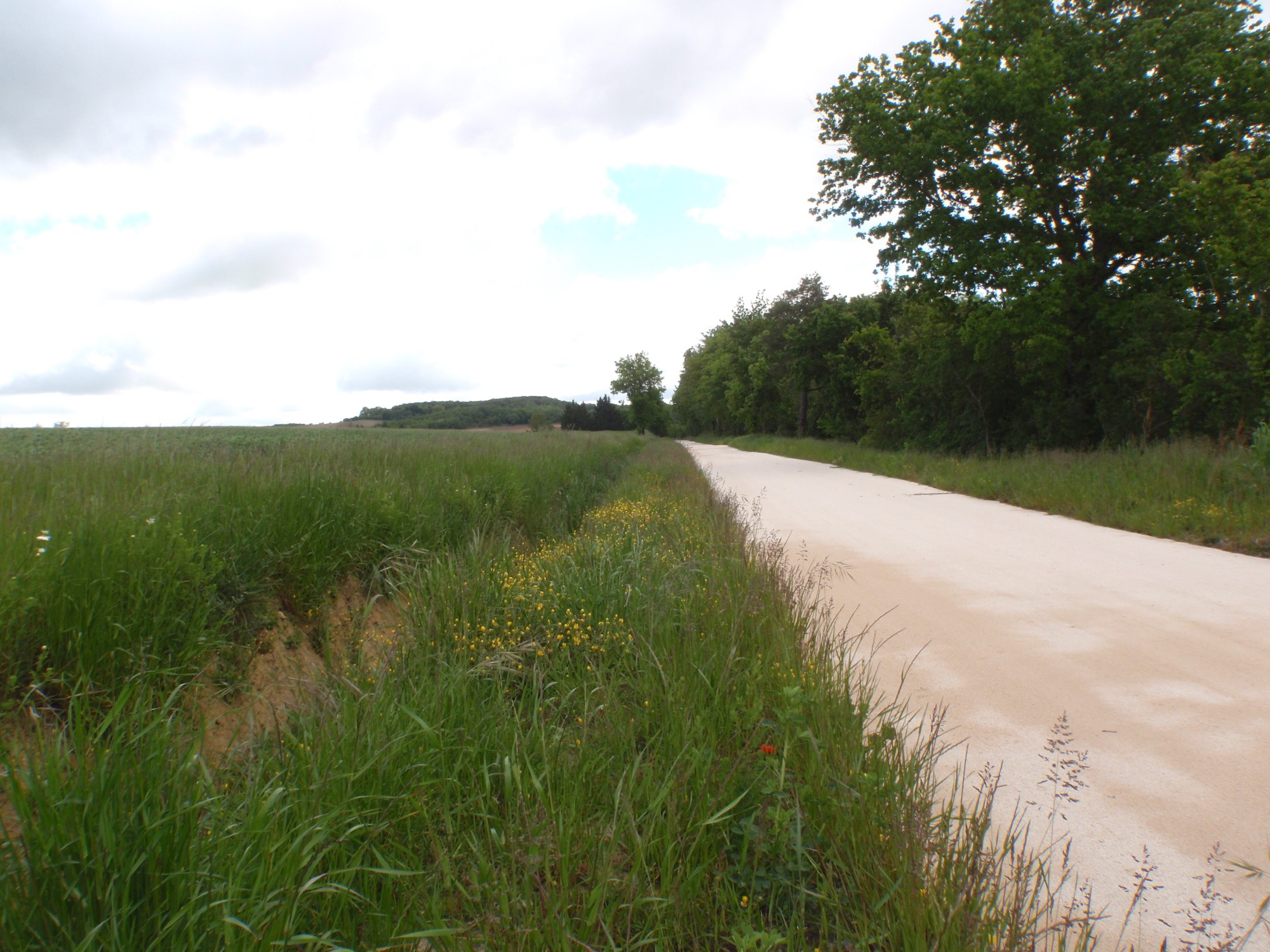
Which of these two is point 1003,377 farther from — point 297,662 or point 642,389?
point 642,389

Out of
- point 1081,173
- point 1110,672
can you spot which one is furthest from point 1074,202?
Answer: point 1110,672

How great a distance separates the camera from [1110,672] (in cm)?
406

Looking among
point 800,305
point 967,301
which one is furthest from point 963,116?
point 800,305

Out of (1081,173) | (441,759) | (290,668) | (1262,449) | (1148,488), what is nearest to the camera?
(441,759)

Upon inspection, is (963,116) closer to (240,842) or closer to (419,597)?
(419,597)

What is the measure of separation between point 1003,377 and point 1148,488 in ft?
41.8

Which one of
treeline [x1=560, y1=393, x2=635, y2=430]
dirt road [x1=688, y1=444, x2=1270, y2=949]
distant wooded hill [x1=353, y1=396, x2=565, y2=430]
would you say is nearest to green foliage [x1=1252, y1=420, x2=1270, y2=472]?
dirt road [x1=688, y1=444, x2=1270, y2=949]

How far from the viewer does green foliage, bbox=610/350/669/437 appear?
96.1 m

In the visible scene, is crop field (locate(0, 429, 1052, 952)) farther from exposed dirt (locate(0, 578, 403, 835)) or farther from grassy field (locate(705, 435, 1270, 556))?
grassy field (locate(705, 435, 1270, 556))

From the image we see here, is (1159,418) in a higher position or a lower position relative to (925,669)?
higher

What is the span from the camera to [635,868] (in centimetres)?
202

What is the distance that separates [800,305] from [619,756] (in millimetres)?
45707

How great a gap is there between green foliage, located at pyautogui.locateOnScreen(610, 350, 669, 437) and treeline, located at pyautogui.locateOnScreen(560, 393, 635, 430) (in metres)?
2.51

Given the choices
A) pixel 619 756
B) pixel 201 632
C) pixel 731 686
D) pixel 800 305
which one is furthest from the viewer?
pixel 800 305
